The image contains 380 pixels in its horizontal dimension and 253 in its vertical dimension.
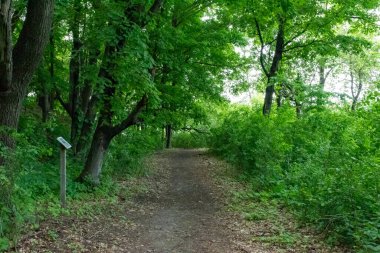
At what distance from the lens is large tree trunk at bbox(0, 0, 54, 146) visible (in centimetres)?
573

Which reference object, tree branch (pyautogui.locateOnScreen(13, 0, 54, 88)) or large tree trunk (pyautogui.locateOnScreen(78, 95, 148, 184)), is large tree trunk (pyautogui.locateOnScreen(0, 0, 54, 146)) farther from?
large tree trunk (pyautogui.locateOnScreen(78, 95, 148, 184))

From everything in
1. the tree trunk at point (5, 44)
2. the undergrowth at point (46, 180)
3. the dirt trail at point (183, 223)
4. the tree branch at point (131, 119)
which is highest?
the tree trunk at point (5, 44)

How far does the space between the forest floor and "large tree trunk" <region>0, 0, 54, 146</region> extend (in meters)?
1.93

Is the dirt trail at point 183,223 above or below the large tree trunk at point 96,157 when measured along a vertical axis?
below

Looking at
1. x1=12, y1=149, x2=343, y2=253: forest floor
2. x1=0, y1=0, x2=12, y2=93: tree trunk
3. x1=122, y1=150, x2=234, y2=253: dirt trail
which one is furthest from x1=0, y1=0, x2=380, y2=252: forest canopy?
x1=122, y1=150, x2=234, y2=253: dirt trail

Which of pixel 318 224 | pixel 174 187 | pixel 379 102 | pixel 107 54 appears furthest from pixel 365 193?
pixel 174 187

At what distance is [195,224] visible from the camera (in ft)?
25.0

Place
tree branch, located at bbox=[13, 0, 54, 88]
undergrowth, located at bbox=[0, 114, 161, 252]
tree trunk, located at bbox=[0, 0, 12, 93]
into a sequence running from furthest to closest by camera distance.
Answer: tree branch, located at bbox=[13, 0, 54, 88] → tree trunk, located at bbox=[0, 0, 12, 93] → undergrowth, located at bbox=[0, 114, 161, 252]

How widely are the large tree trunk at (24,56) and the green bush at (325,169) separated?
17.4 feet

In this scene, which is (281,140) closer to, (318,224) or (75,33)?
(318,224)

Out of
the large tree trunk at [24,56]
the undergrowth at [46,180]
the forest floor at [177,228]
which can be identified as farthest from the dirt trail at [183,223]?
the large tree trunk at [24,56]

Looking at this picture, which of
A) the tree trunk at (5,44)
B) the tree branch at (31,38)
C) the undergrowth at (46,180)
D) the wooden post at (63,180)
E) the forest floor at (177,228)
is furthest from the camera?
the wooden post at (63,180)

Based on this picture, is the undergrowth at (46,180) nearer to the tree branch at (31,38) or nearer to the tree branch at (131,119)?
the tree branch at (31,38)

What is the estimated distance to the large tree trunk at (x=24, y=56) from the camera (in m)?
5.73
